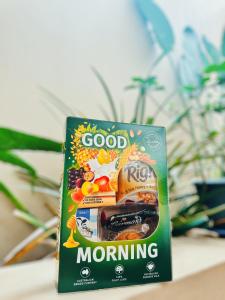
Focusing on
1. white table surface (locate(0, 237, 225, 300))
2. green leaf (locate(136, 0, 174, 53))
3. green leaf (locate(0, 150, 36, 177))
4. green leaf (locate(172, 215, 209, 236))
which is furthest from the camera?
green leaf (locate(136, 0, 174, 53))

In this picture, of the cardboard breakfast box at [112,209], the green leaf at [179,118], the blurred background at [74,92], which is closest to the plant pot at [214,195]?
the blurred background at [74,92]

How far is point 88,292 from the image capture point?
11.2 inches

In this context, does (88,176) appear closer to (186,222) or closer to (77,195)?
(77,195)

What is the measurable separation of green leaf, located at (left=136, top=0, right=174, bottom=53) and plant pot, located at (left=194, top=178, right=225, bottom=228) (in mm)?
420

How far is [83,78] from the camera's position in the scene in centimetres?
76

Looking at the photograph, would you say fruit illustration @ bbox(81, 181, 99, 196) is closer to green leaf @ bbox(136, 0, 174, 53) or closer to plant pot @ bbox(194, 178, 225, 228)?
plant pot @ bbox(194, 178, 225, 228)

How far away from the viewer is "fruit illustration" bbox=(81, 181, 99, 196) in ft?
1.00

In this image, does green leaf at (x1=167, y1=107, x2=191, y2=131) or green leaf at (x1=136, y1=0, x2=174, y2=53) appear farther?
green leaf at (x1=136, y1=0, x2=174, y2=53)

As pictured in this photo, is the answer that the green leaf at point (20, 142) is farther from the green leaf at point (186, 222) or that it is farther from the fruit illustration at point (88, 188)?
the green leaf at point (186, 222)

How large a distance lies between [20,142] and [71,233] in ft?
0.52

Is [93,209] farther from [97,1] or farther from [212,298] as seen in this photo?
[97,1]

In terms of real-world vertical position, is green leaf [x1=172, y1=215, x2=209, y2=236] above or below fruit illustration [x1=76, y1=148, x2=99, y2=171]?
below

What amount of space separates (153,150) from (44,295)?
209 mm

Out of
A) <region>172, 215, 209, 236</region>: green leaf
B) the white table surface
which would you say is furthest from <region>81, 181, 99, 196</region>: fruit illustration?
<region>172, 215, 209, 236</region>: green leaf
